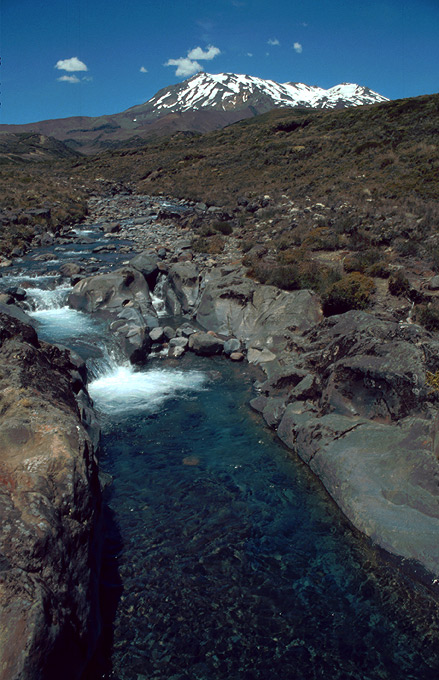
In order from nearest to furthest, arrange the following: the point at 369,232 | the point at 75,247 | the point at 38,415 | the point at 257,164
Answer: the point at 38,415
the point at 369,232
the point at 75,247
the point at 257,164

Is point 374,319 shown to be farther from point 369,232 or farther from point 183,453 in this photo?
point 369,232

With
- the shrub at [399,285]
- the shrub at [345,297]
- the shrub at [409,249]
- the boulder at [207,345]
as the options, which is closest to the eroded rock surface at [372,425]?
the shrub at [345,297]

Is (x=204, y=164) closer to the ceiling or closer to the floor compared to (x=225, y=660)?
closer to the ceiling

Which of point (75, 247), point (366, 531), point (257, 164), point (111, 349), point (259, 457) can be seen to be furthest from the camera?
point (257, 164)

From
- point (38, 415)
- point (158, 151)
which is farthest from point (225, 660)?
point (158, 151)

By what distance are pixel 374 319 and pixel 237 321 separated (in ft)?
21.6

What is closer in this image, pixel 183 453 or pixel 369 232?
pixel 183 453

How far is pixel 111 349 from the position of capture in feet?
50.9

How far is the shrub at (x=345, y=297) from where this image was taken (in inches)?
653

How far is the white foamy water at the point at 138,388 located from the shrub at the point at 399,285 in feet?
29.5

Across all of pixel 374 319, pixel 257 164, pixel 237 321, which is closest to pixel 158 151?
pixel 257 164

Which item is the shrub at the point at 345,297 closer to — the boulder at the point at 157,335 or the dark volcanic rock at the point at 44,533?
the boulder at the point at 157,335

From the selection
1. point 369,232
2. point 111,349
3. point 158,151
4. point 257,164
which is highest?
point 158,151

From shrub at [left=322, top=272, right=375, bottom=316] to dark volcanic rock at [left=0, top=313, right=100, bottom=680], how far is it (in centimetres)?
1225
